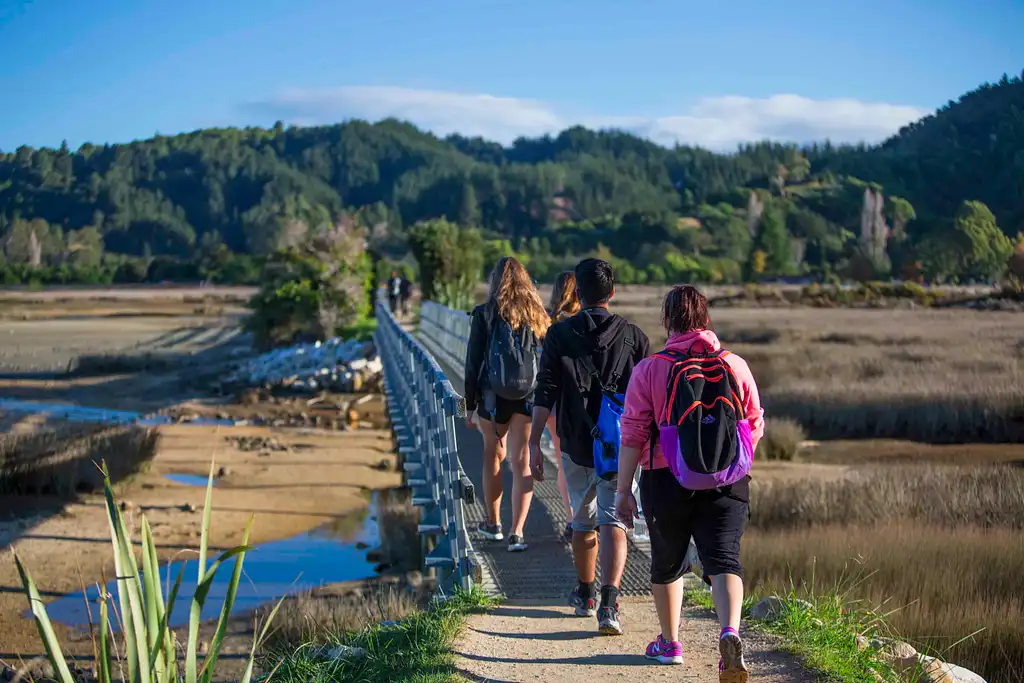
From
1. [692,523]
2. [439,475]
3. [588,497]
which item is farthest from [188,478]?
[692,523]

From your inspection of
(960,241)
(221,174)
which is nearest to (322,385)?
(960,241)

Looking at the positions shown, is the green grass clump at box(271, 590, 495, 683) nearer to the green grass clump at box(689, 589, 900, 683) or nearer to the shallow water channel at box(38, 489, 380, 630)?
the green grass clump at box(689, 589, 900, 683)

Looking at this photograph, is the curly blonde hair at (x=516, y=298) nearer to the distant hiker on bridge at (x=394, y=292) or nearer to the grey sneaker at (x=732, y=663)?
the grey sneaker at (x=732, y=663)

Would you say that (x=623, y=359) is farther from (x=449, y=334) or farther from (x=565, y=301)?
(x=449, y=334)

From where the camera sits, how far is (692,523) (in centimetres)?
416

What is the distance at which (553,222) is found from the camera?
494ft

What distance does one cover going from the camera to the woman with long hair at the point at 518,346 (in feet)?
18.1

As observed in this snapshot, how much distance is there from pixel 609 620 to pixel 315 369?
75.5 feet

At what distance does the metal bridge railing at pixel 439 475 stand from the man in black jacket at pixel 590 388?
0.81m

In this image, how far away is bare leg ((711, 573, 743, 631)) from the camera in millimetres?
3992

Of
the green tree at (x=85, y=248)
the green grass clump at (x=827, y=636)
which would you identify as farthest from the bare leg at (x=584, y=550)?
the green tree at (x=85, y=248)

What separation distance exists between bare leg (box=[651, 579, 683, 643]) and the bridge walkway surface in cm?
17

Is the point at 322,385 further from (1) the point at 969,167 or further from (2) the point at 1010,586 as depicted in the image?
(2) the point at 1010,586

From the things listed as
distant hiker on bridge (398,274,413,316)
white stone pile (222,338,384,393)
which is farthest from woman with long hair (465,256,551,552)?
distant hiker on bridge (398,274,413,316)
